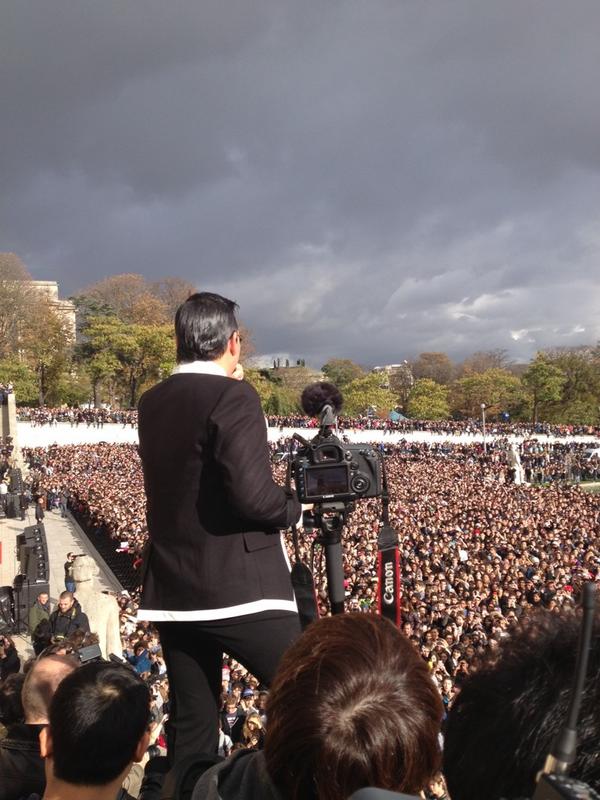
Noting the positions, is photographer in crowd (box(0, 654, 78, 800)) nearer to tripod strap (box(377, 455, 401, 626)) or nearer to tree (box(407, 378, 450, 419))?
tripod strap (box(377, 455, 401, 626))

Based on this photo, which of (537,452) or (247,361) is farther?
(247,361)

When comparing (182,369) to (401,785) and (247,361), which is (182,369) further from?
(247,361)

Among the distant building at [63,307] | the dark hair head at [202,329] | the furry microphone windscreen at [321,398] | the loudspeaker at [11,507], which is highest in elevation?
the distant building at [63,307]

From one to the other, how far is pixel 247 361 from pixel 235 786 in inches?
2498

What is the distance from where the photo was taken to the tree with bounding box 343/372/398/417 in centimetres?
5950

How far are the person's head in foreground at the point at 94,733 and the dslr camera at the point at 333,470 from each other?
82 centimetres

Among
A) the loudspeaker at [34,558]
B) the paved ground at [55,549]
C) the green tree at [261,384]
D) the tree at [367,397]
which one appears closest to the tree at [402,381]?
the tree at [367,397]

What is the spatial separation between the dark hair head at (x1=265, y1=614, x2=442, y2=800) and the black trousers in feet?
2.88

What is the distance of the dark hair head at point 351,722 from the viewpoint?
3.46 feet

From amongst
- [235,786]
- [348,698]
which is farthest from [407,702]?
[235,786]

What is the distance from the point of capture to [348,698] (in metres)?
1.07

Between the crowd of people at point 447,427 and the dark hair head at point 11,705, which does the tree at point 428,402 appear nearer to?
the crowd of people at point 447,427

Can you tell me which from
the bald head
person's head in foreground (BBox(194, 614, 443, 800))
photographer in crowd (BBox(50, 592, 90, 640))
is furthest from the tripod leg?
photographer in crowd (BBox(50, 592, 90, 640))

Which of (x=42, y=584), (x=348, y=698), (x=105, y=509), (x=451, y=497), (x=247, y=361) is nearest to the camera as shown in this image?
(x=348, y=698)
